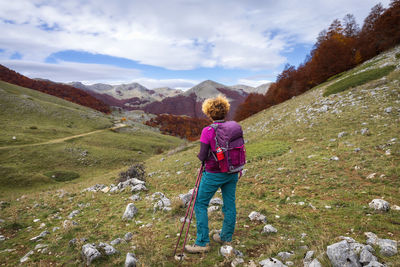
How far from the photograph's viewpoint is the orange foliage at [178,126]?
11588cm

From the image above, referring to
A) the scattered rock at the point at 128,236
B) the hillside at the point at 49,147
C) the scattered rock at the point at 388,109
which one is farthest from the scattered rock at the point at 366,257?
the hillside at the point at 49,147

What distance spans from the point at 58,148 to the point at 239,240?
45.1m

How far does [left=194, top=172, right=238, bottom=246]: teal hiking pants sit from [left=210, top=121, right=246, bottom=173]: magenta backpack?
0.93 feet

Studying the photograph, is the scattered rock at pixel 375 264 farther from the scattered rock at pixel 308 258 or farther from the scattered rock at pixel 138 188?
the scattered rock at pixel 138 188

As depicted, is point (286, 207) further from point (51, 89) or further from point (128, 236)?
point (51, 89)

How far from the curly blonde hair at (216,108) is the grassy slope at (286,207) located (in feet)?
10.6

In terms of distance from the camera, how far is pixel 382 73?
20078 millimetres

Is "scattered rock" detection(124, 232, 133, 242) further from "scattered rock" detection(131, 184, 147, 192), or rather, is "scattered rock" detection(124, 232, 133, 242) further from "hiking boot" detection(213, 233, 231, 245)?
"scattered rock" detection(131, 184, 147, 192)

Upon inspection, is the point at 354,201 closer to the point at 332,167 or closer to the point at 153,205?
the point at 332,167

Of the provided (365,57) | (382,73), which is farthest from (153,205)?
(365,57)

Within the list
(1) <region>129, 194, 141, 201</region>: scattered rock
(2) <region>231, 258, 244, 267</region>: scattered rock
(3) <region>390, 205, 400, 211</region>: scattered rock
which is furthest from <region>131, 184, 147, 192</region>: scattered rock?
(3) <region>390, 205, 400, 211</region>: scattered rock

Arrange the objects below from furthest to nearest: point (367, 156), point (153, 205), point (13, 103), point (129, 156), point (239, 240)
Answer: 1. point (13, 103)
2. point (129, 156)
3. point (367, 156)
4. point (153, 205)
5. point (239, 240)

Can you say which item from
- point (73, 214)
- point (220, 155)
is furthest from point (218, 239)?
point (73, 214)

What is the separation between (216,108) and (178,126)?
123 metres
